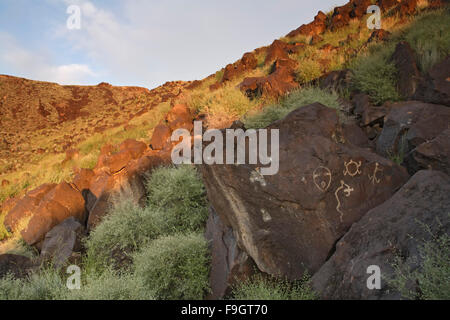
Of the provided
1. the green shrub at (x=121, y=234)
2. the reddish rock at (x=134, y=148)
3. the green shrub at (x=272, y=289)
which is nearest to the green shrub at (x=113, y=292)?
the green shrub at (x=272, y=289)

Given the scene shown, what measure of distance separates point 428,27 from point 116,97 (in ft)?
113

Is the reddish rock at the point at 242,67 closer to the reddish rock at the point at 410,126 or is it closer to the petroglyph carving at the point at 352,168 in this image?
the reddish rock at the point at 410,126

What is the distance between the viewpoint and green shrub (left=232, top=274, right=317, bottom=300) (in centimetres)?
247

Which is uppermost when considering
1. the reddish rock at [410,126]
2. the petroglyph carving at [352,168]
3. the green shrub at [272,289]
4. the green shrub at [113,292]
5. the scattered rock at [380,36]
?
the scattered rock at [380,36]

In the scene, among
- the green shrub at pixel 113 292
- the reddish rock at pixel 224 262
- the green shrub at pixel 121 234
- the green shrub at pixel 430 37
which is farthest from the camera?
the green shrub at pixel 430 37

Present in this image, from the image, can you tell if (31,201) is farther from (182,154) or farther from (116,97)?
(116,97)

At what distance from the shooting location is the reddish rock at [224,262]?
2.99 metres

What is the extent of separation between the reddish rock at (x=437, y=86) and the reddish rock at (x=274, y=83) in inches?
128

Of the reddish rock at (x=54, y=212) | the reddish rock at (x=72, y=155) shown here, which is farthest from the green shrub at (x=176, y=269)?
the reddish rock at (x=72, y=155)

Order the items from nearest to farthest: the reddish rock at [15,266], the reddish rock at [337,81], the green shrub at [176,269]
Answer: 1. the green shrub at [176,269]
2. the reddish rock at [15,266]
3. the reddish rock at [337,81]

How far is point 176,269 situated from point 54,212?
357 cm

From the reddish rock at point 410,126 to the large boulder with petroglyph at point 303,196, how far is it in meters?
0.89

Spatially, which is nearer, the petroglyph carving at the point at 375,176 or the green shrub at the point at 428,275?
the green shrub at the point at 428,275

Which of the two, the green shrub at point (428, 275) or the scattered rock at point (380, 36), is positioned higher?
the scattered rock at point (380, 36)
